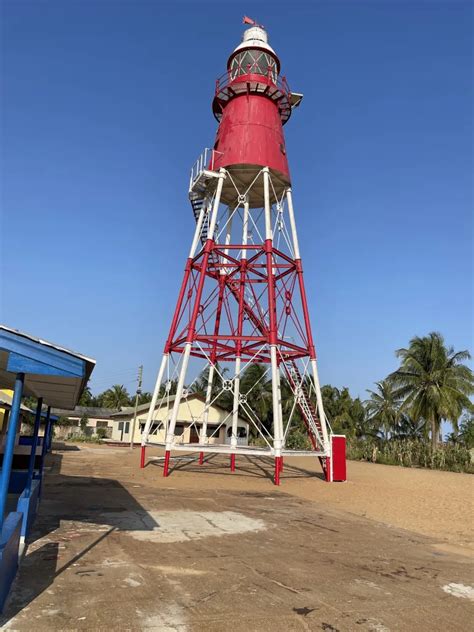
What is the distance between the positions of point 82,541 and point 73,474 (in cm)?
1143

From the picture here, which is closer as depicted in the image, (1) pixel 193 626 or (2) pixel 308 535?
(1) pixel 193 626

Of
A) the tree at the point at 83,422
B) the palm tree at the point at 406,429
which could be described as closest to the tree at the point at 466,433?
the palm tree at the point at 406,429

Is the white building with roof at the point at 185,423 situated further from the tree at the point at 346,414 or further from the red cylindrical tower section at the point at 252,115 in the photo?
the red cylindrical tower section at the point at 252,115

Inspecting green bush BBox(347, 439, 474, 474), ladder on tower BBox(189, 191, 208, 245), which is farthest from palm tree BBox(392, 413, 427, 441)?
ladder on tower BBox(189, 191, 208, 245)

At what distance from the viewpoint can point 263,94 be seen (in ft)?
72.3

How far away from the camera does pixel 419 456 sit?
106 ft

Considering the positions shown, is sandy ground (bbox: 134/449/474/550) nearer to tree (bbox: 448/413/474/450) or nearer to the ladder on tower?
the ladder on tower

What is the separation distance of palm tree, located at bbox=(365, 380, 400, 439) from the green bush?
10.6 meters

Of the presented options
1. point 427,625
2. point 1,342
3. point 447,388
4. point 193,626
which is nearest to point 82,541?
point 193,626

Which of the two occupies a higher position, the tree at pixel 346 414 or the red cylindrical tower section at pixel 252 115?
the red cylindrical tower section at pixel 252 115

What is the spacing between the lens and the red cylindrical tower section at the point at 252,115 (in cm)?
2108

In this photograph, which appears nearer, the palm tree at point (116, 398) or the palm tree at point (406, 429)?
the palm tree at point (406, 429)

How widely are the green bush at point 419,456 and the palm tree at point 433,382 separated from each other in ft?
6.32

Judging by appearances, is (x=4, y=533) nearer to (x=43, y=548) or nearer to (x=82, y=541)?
(x=43, y=548)
